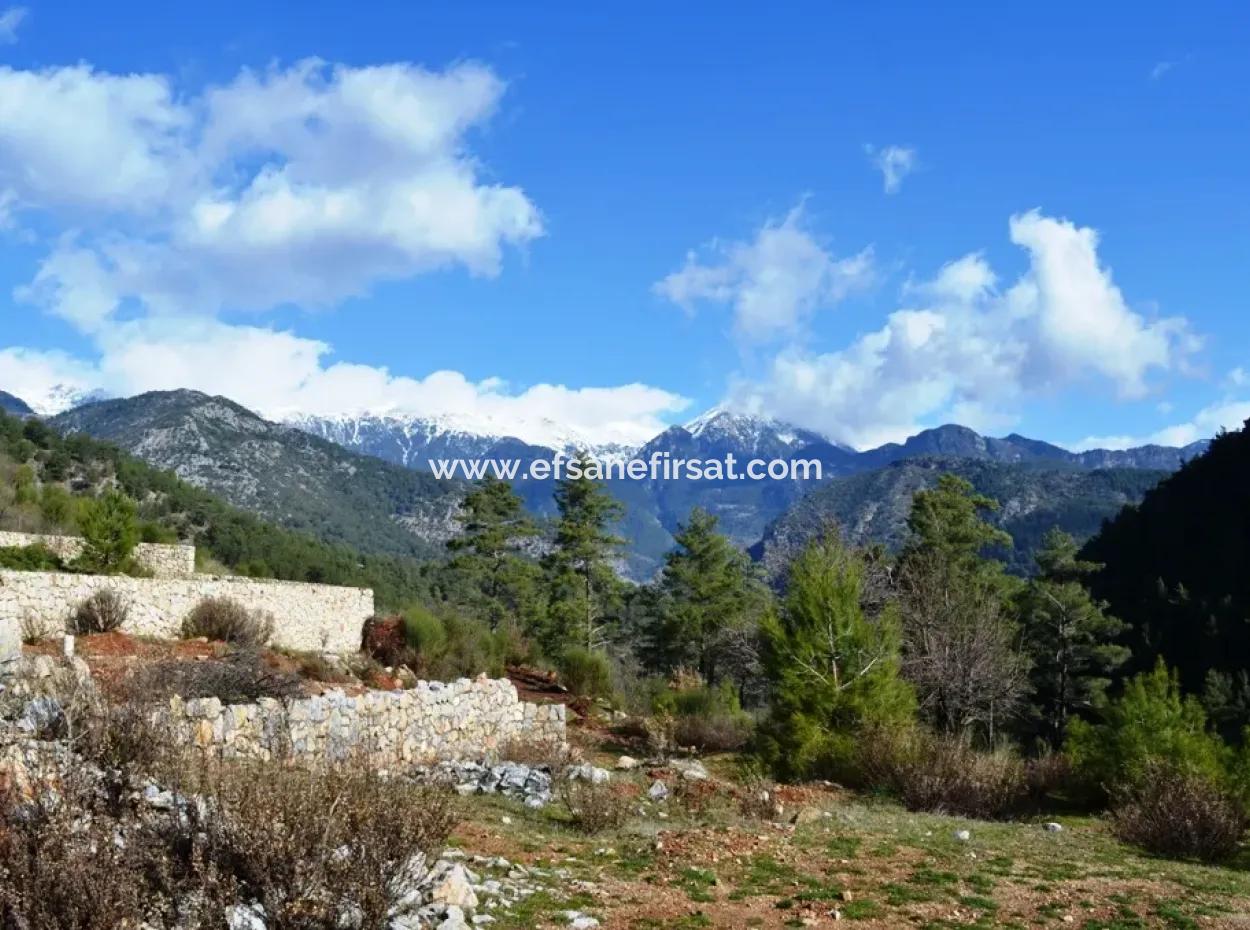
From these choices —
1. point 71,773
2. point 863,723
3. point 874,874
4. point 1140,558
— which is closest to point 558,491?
point 863,723

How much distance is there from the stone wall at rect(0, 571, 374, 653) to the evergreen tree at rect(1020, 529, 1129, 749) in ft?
78.9

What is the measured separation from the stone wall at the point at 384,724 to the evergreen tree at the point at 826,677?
453 centimetres

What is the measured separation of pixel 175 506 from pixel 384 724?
55959 millimetres

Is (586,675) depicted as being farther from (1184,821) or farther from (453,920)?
(453,920)

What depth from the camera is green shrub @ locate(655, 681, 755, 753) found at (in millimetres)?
24266

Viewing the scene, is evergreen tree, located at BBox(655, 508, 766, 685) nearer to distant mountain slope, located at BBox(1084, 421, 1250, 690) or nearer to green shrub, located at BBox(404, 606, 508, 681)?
green shrub, located at BBox(404, 606, 508, 681)

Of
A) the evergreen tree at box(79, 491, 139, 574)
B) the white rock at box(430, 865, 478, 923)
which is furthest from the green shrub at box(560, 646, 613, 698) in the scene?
the white rock at box(430, 865, 478, 923)

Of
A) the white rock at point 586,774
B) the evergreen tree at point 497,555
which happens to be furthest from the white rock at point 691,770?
the evergreen tree at point 497,555

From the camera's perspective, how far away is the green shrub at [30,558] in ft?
88.4

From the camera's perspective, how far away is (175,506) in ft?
214

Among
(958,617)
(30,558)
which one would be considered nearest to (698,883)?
(958,617)

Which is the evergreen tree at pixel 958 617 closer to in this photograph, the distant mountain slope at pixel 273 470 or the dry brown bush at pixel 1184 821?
the dry brown bush at pixel 1184 821

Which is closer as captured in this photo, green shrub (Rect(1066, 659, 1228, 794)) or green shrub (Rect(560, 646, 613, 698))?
green shrub (Rect(1066, 659, 1228, 794))

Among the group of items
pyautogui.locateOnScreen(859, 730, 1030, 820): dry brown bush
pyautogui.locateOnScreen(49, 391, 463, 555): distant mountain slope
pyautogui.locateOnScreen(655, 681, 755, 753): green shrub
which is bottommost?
pyautogui.locateOnScreen(655, 681, 755, 753): green shrub
